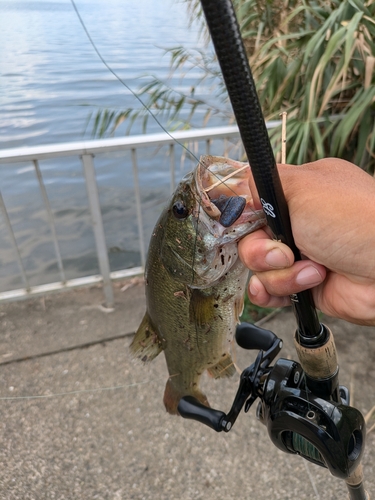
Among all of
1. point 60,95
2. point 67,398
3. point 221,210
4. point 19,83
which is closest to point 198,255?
point 221,210

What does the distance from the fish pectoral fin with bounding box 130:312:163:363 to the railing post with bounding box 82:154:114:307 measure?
1487 millimetres

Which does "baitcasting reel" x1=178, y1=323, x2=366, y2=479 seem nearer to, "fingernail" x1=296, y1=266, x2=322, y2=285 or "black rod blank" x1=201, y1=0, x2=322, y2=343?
"fingernail" x1=296, y1=266, x2=322, y2=285

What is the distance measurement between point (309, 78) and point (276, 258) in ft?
6.96

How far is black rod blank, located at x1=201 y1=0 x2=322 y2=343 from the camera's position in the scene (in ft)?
1.57

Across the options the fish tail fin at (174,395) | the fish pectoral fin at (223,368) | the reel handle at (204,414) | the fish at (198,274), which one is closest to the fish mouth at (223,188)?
the fish at (198,274)

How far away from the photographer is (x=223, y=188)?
99cm

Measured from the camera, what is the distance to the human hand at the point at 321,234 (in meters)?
0.90

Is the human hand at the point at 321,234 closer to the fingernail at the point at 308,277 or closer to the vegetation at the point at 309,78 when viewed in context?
the fingernail at the point at 308,277

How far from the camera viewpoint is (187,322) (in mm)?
1229

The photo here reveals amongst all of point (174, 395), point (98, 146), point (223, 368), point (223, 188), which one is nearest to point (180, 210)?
point (223, 188)

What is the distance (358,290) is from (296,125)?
5.84 ft

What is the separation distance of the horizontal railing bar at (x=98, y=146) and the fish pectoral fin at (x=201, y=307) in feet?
4.61

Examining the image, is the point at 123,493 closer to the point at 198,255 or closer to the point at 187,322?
the point at 187,322

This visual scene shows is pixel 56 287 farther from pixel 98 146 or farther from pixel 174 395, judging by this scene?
pixel 174 395
